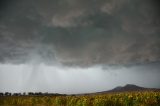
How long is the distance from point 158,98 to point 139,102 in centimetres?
412

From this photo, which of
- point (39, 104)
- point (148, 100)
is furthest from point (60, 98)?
point (148, 100)

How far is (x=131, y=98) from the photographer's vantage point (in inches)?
2143

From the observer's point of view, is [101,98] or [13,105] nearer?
[101,98]

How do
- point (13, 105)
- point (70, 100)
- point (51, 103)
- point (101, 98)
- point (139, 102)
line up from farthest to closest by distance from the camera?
point (13, 105)
point (51, 103)
point (70, 100)
point (101, 98)
point (139, 102)

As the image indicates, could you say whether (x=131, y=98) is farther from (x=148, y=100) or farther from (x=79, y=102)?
(x=79, y=102)

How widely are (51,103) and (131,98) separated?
83.3 feet

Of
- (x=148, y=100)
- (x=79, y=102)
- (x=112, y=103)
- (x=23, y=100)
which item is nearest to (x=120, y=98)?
(x=112, y=103)

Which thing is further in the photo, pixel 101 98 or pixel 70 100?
pixel 70 100

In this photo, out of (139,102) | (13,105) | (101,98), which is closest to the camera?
(139,102)

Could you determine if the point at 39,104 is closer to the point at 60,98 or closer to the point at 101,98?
the point at 60,98

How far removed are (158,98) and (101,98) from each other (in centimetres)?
1200

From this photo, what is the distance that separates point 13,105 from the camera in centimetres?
8081

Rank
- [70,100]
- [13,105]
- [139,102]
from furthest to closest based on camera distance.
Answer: [13,105] → [70,100] → [139,102]

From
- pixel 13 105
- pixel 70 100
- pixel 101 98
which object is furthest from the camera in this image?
pixel 13 105
